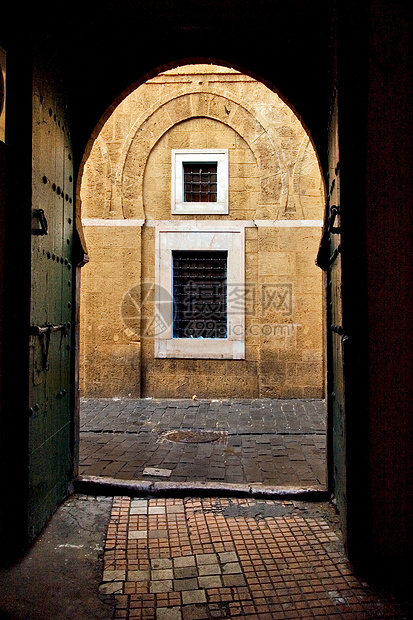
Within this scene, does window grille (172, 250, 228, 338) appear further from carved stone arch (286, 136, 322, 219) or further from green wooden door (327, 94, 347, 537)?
green wooden door (327, 94, 347, 537)

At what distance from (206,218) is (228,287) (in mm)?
1474

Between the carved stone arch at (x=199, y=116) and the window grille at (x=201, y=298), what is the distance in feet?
4.34

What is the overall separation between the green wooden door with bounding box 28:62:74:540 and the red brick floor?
2.00 feet

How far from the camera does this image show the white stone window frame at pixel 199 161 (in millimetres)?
9430

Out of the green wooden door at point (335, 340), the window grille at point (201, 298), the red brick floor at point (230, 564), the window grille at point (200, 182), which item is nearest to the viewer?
the red brick floor at point (230, 564)

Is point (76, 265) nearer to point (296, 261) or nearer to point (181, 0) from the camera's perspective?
point (181, 0)

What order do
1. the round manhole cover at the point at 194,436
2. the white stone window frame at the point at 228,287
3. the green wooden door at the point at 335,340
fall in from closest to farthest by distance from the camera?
the green wooden door at the point at 335,340 < the round manhole cover at the point at 194,436 < the white stone window frame at the point at 228,287

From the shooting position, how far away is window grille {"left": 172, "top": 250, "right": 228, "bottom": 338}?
951 centimetres

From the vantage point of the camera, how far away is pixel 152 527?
135 inches

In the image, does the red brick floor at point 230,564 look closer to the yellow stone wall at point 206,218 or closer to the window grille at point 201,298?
the yellow stone wall at point 206,218

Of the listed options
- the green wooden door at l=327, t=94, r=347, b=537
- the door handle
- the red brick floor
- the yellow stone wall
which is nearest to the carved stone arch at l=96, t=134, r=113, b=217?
the yellow stone wall

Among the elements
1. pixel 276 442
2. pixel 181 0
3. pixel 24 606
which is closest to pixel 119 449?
pixel 276 442

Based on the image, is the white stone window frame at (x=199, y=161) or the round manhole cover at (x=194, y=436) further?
the white stone window frame at (x=199, y=161)

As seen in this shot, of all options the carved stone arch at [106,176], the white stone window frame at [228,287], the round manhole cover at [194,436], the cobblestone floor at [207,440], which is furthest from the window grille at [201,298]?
the round manhole cover at [194,436]
